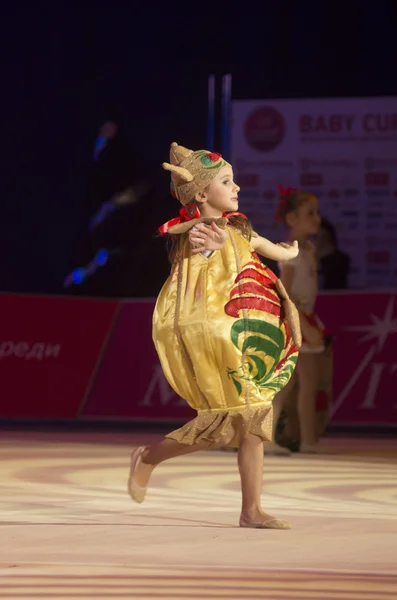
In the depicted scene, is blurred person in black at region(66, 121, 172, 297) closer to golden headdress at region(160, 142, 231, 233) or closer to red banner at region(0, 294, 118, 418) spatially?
red banner at region(0, 294, 118, 418)

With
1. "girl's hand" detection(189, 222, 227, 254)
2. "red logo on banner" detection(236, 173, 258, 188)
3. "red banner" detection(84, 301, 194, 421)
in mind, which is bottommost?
"red banner" detection(84, 301, 194, 421)

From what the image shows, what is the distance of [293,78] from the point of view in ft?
52.7

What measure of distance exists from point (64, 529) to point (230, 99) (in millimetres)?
11185

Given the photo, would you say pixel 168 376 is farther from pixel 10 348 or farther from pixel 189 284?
pixel 10 348

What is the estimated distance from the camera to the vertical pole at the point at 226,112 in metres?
15.3

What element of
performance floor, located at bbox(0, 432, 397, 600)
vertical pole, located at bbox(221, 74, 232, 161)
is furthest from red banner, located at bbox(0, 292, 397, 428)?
vertical pole, located at bbox(221, 74, 232, 161)

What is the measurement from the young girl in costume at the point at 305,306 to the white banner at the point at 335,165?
16.1 ft

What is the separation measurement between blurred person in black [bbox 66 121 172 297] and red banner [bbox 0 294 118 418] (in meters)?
2.93

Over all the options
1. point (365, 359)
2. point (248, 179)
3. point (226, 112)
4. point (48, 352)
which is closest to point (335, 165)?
point (248, 179)

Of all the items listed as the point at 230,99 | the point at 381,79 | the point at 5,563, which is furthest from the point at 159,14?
the point at 5,563

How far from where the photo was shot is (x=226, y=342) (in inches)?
206

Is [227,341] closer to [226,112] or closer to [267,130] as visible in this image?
[267,130]

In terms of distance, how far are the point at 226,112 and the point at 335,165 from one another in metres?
1.60

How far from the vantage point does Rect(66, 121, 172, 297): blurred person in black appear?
15.8m
